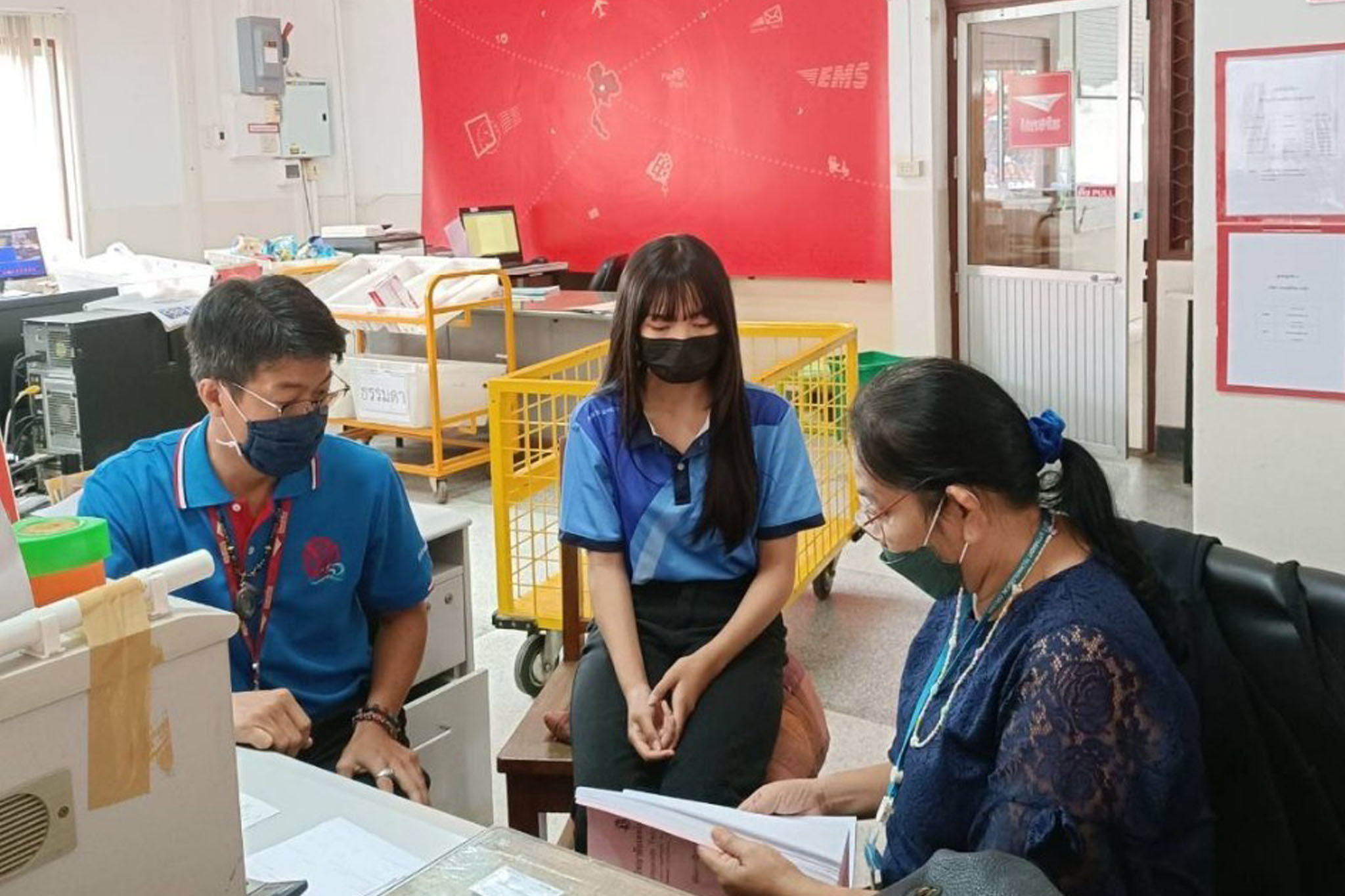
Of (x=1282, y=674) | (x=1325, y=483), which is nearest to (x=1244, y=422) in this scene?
(x=1325, y=483)

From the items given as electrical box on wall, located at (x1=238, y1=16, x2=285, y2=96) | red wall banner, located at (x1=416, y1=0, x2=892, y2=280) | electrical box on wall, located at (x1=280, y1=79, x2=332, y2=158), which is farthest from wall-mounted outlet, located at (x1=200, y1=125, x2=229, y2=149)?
red wall banner, located at (x1=416, y1=0, x2=892, y2=280)

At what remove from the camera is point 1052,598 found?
1458 mm

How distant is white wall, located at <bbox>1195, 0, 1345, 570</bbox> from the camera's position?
3359 mm

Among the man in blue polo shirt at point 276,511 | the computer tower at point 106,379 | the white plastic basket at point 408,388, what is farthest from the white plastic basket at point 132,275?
the man in blue polo shirt at point 276,511

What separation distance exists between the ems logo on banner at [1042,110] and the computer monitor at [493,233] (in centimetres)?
273

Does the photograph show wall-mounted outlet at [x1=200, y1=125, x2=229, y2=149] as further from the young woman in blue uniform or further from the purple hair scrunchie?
the purple hair scrunchie

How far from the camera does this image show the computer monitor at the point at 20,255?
4.70m

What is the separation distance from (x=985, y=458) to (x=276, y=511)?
3.60 feet

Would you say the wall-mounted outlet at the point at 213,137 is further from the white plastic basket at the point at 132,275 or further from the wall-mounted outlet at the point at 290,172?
the white plastic basket at the point at 132,275

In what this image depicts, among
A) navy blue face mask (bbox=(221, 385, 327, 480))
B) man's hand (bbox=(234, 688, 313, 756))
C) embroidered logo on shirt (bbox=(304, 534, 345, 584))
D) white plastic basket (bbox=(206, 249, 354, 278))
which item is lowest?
man's hand (bbox=(234, 688, 313, 756))

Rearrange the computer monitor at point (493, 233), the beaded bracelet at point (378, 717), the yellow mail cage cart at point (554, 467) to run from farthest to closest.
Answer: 1. the computer monitor at point (493, 233)
2. the yellow mail cage cart at point (554, 467)
3. the beaded bracelet at point (378, 717)

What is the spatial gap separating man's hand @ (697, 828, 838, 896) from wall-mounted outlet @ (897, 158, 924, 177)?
16.1 feet

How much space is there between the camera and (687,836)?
1717mm

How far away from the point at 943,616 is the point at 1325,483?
215cm
